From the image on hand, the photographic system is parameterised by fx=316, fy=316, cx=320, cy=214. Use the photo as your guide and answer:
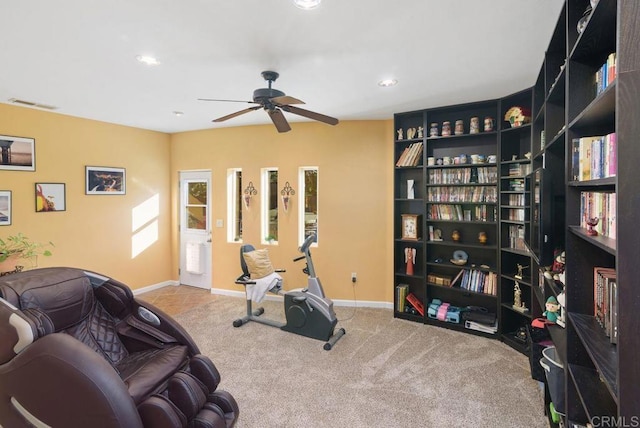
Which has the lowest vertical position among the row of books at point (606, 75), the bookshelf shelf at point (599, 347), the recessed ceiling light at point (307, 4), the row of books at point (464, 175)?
the bookshelf shelf at point (599, 347)

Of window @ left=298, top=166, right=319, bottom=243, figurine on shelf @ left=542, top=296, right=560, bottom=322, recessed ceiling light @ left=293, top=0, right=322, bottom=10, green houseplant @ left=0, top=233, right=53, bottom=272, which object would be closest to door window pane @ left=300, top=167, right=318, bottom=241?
window @ left=298, top=166, right=319, bottom=243

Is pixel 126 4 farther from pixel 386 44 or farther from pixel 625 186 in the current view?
pixel 625 186

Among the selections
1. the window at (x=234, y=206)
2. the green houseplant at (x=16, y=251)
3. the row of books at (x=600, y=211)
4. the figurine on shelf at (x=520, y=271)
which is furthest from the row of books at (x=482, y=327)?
the green houseplant at (x=16, y=251)

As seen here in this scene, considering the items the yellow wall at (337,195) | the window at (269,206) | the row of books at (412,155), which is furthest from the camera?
the window at (269,206)

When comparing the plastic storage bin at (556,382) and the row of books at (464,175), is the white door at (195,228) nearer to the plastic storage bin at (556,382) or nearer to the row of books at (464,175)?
the row of books at (464,175)

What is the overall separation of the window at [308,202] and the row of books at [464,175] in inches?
64.5

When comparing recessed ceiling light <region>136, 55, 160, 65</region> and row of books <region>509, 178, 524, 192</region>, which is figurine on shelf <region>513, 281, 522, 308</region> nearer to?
row of books <region>509, 178, 524, 192</region>

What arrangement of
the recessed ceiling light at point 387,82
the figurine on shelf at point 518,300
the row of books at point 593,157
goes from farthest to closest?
the figurine on shelf at point 518,300, the recessed ceiling light at point 387,82, the row of books at point 593,157

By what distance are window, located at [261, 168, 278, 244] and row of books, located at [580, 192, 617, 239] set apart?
12.4 feet

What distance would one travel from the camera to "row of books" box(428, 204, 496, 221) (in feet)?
12.0

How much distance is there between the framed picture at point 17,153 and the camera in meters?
3.58

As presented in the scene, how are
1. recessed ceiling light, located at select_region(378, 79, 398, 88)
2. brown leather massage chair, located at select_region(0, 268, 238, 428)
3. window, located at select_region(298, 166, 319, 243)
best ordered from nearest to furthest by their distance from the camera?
brown leather massage chair, located at select_region(0, 268, 238, 428) < recessed ceiling light, located at select_region(378, 79, 398, 88) < window, located at select_region(298, 166, 319, 243)

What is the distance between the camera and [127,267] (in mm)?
4820

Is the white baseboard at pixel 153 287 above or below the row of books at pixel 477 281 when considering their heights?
below
